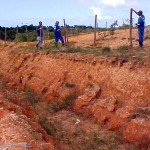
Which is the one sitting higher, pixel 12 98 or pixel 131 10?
pixel 131 10

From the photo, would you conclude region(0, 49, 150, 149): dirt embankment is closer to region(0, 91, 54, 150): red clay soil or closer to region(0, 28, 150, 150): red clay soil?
region(0, 28, 150, 150): red clay soil

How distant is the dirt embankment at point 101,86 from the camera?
1055 centimetres

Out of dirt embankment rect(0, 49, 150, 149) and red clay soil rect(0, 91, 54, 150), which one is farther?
dirt embankment rect(0, 49, 150, 149)

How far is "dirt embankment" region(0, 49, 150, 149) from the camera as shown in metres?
10.5

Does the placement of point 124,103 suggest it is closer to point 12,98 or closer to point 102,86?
point 102,86

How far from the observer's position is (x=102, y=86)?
1269cm

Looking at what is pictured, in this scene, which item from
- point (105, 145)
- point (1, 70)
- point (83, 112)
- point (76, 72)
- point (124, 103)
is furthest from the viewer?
point (1, 70)

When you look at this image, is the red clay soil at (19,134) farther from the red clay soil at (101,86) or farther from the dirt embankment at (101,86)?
the dirt embankment at (101,86)

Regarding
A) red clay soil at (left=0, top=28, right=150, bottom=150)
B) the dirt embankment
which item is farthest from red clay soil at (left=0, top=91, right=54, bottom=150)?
the dirt embankment

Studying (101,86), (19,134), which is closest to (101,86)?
(101,86)

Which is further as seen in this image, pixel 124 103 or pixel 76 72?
pixel 76 72

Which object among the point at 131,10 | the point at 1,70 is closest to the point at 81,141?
the point at 131,10

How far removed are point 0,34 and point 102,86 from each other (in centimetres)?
3143

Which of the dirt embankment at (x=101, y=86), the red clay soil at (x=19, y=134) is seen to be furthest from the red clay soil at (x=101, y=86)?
the red clay soil at (x=19, y=134)
